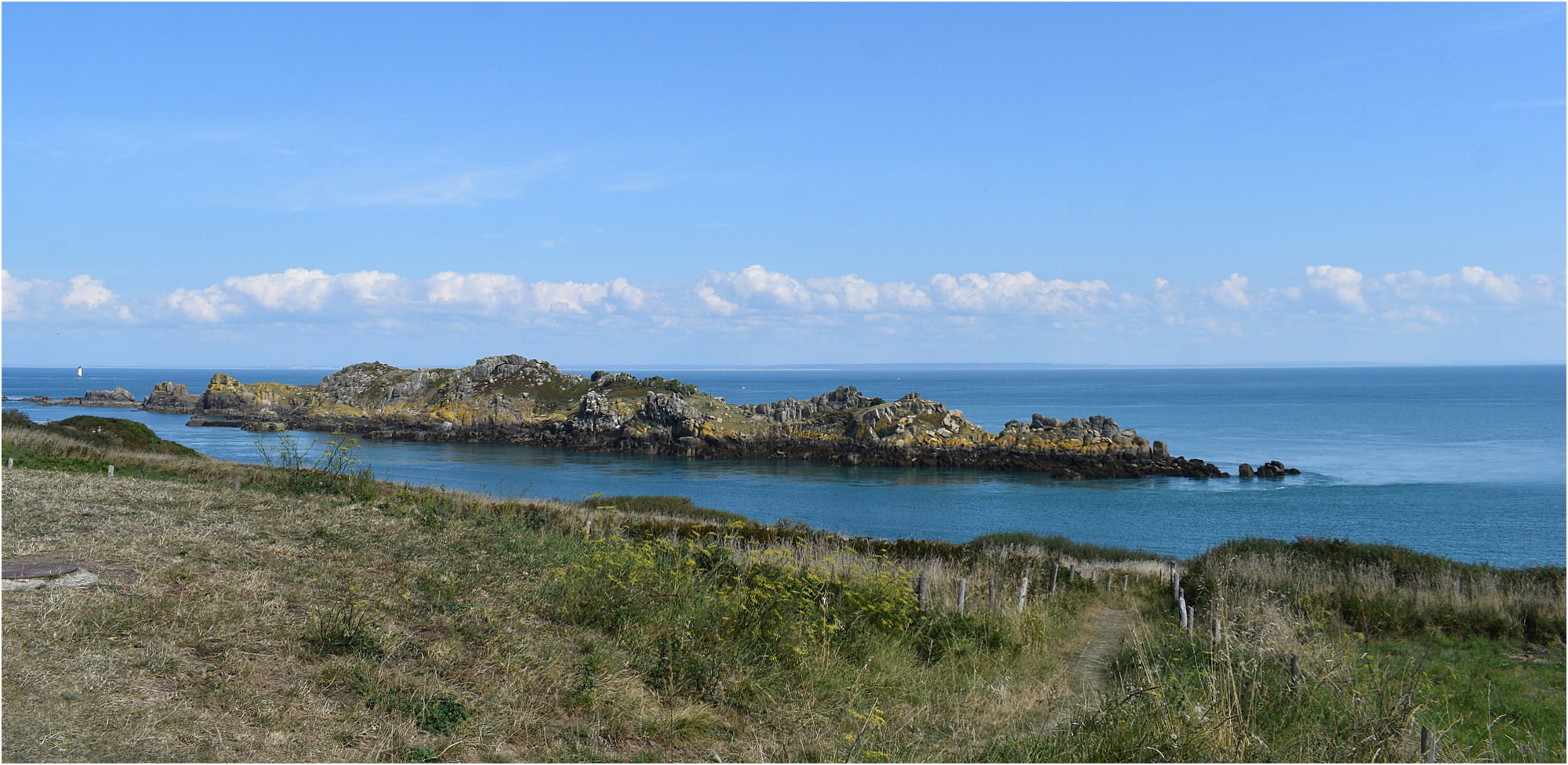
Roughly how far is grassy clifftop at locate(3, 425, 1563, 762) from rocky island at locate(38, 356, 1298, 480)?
53892 millimetres

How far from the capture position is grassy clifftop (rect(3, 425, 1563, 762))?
557 centimetres

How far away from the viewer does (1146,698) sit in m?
6.64

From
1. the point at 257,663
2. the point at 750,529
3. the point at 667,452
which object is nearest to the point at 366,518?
the point at 257,663

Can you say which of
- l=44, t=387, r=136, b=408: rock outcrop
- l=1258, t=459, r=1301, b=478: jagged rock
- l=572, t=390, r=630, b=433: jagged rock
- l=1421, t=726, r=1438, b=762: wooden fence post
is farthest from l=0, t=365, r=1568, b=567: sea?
l=1421, t=726, r=1438, b=762: wooden fence post

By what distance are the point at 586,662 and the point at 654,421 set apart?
244ft

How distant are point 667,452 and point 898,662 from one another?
66398 millimetres

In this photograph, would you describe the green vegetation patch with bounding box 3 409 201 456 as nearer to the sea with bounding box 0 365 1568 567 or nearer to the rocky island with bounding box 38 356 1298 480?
the sea with bounding box 0 365 1568 567

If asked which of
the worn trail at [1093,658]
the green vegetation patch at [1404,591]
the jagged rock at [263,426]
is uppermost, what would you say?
the worn trail at [1093,658]

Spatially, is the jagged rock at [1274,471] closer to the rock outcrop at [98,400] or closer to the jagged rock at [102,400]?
the rock outcrop at [98,400]

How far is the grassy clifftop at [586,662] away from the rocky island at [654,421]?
53.9 meters

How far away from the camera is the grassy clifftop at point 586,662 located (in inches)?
219

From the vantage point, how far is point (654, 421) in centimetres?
8069

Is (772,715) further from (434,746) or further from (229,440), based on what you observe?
(229,440)

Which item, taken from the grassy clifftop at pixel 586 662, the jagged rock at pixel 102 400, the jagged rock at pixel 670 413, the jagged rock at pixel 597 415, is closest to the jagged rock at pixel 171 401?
the jagged rock at pixel 102 400
